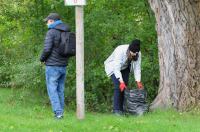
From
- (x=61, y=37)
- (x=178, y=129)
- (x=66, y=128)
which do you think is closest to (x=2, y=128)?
(x=66, y=128)

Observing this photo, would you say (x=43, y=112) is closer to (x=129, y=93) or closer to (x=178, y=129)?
(x=129, y=93)

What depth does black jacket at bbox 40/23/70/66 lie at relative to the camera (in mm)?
10133

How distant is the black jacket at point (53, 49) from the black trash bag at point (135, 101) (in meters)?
1.96

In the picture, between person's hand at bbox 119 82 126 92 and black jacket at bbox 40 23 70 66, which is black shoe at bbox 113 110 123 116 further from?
black jacket at bbox 40 23 70 66

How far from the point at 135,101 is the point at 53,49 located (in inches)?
96.2

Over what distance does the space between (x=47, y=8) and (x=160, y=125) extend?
24.8 ft

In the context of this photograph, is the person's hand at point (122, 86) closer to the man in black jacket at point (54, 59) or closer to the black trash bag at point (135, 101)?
the black trash bag at point (135, 101)

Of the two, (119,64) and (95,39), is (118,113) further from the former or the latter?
(95,39)

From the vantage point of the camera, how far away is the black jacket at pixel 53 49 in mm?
10133

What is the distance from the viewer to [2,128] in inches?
361

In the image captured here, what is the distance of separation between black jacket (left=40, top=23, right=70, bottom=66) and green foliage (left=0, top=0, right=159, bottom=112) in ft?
14.3

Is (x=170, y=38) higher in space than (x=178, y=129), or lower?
higher

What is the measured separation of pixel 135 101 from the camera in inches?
458

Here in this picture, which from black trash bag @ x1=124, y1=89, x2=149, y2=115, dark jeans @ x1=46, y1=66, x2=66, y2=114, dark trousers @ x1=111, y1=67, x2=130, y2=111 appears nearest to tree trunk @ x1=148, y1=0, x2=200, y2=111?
black trash bag @ x1=124, y1=89, x2=149, y2=115
